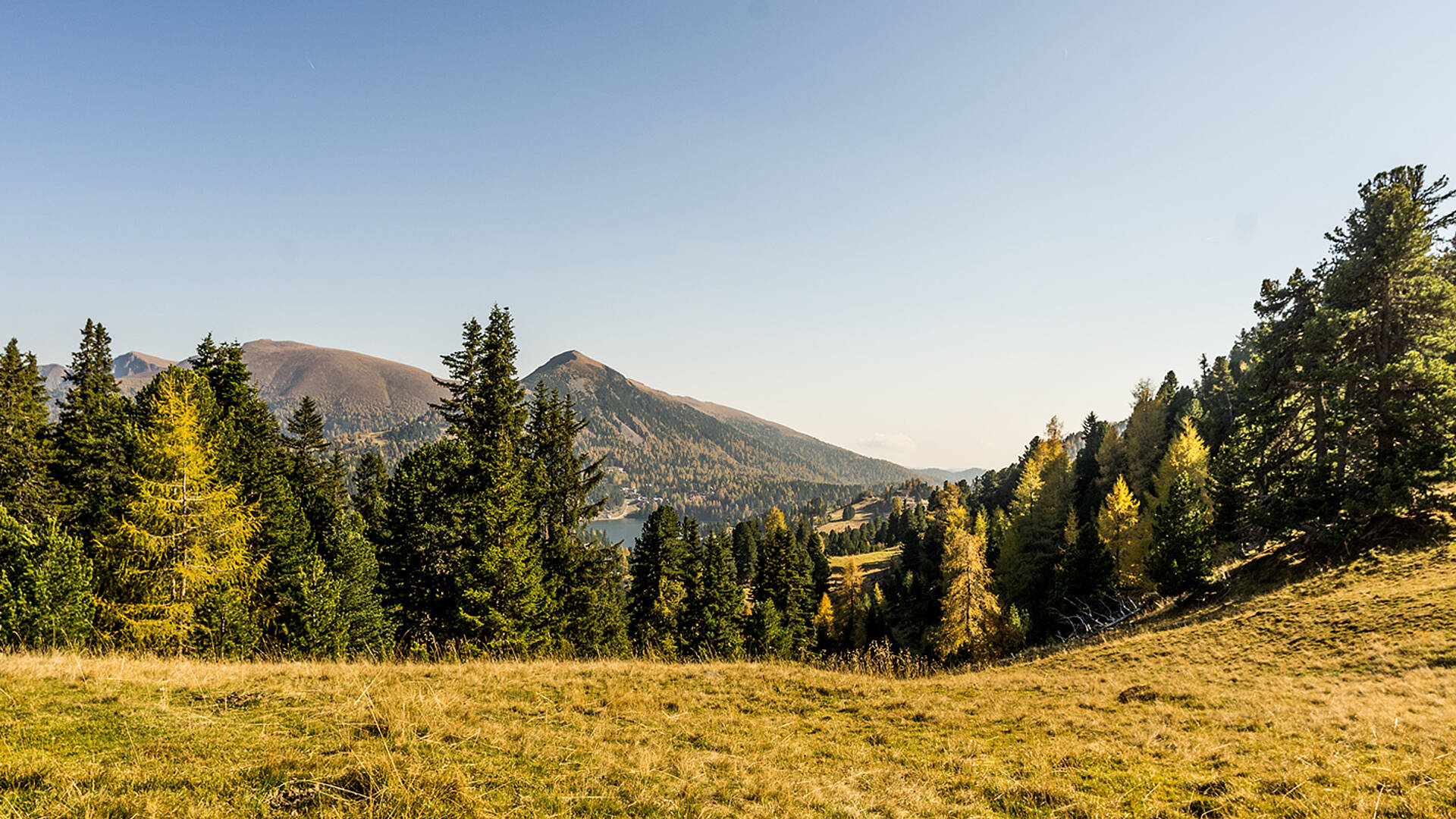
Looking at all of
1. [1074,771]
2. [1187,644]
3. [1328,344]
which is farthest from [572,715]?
[1328,344]

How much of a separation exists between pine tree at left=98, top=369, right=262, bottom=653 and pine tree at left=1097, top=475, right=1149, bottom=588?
1947 inches

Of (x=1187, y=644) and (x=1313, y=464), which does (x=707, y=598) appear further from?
(x=1313, y=464)

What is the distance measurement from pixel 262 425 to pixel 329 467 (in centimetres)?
1815

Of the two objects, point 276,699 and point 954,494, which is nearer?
point 276,699

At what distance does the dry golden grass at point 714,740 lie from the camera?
5414 millimetres

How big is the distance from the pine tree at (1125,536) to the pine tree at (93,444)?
53.7 m

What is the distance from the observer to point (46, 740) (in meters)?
6.33

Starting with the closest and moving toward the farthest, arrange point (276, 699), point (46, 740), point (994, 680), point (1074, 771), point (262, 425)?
point (46, 740)
point (1074, 771)
point (276, 699)
point (994, 680)
point (262, 425)

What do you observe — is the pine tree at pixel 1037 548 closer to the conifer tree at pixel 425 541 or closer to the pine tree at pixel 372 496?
the conifer tree at pixel 425 541

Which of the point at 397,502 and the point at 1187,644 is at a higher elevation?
the point at 397,502

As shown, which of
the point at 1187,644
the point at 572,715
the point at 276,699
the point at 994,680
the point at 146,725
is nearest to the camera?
the point at 146,725

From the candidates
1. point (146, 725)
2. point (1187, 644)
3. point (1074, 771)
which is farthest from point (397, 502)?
point (1187, 644)

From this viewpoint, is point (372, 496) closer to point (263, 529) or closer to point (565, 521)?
point (263, 529)

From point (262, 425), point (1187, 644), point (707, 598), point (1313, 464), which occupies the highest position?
point (262, 425)
